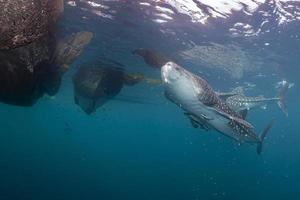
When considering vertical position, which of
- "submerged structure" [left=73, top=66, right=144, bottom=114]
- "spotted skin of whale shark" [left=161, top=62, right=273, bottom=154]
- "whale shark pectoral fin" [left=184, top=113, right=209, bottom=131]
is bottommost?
"submerged structure" [left=73, top=66, right=144, bottom=114]

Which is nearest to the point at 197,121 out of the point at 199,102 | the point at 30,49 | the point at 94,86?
the point at 199,102

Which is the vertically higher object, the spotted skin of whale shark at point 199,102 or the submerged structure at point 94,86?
the spotted skin of whale shark at point 199,102

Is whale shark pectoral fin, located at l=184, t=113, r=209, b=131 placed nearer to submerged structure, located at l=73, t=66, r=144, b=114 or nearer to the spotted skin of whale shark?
the spotted skin of whale shark

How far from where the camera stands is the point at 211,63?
24031 millimetres

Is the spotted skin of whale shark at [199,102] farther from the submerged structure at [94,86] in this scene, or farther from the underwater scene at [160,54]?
the submerged structure at [94,86]

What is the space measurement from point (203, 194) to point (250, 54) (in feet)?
104

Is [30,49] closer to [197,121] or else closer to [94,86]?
[197,121]

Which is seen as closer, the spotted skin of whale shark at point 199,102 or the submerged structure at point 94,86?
the spotted skin of whale shark at point 199,102

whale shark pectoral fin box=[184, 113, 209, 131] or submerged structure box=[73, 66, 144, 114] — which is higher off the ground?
whale shark pectoral fin box=[184, 113, 209, 131]

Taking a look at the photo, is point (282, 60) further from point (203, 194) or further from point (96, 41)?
point (203, 194)

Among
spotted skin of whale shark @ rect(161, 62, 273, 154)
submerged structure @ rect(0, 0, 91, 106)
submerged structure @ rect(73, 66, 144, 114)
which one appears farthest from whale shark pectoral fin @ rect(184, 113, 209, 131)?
submerged structure @ rect(73, 66, 144, 114)

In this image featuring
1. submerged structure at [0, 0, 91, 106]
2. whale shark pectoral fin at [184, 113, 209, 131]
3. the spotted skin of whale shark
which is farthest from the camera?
whale shark pectoral fin at [184, 113, 209, 131]

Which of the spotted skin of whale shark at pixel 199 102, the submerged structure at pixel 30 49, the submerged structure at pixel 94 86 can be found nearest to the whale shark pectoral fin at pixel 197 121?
the spotted skin of whale shark at pixel 199 102

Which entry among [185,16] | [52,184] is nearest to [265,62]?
[185,16]
